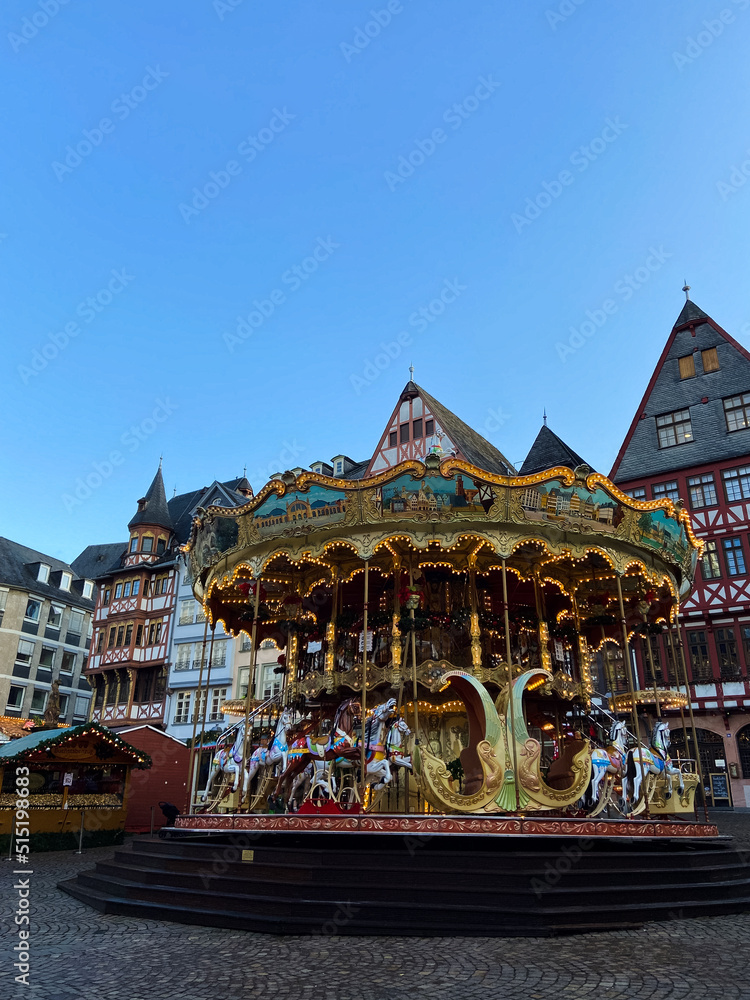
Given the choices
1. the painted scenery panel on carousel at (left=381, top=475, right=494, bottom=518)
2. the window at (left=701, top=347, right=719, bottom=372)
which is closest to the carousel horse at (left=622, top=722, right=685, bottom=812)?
the painted scenery panel on carousel at (left=381, top=475, right=494, bottom=518)

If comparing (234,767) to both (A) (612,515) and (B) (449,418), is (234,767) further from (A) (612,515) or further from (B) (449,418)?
(B) (449,418)

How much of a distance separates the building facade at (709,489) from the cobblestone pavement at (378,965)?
20465 mm

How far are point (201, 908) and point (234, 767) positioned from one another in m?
5.01

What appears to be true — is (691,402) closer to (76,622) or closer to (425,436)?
(425,436)

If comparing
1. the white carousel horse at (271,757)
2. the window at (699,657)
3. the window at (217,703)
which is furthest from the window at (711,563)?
the window at (217,703)

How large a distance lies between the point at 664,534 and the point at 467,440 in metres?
10.4

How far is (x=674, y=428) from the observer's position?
34531mm

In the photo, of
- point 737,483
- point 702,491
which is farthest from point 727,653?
point 737,483

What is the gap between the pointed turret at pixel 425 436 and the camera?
79.8ft

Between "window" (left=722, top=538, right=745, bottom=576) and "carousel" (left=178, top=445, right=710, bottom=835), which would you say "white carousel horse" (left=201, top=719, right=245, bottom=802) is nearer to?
"carousel" (left=178, top=445, right=710, bottom=835)

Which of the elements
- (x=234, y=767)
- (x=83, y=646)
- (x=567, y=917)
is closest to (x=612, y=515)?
(x=567, y=917)

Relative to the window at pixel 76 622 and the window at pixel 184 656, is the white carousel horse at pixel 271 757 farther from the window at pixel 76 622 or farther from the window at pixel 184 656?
the window at pixel 76 622

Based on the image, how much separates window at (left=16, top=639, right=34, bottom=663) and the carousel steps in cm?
3928

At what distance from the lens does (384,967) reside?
7809 millimetres
